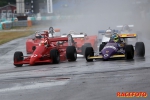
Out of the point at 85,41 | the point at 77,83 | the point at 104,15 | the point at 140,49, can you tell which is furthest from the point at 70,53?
the point at 104,15

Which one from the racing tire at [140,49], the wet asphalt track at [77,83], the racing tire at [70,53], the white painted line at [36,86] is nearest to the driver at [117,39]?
the racing tire at [140,49]

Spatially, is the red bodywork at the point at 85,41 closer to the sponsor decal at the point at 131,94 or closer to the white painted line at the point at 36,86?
the white painted line at the point at 36,86

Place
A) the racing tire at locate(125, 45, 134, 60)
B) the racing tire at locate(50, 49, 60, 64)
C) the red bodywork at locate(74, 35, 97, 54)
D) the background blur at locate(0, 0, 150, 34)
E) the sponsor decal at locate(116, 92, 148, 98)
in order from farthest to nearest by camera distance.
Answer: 1. the background blur at locate(0, 0, 150, 34)
2. the red bodywork at locate(74, 35, 97, 54)
3. the racing tire at locate(50, 49, 60, 64)
4. the racing tire at locate(125, 45, 134, 60)
5. the sponsor decal at locate(116, 92, 148, 98)

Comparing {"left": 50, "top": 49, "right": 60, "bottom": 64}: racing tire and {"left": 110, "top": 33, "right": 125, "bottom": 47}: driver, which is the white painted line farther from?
{"left": 110, "top": 33, "right": 125, "bottom": 47}: driver

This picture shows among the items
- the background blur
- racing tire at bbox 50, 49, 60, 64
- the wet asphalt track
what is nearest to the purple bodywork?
racing tire at bbox 50, 49, 60, 64

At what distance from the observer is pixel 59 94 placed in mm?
10273

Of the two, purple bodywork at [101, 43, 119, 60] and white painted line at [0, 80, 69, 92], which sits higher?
purple bodywork at [101, 43, 119, 60]

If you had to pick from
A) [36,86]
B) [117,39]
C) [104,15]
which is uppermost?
[104,15]

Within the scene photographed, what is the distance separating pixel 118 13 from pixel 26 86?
151 ft

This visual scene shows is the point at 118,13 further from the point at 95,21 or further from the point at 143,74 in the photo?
the point at 143,74

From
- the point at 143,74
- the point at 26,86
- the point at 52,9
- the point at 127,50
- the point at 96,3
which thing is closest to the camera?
the point at 26,86

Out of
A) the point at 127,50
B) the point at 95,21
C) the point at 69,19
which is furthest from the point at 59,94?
the point at 69,19

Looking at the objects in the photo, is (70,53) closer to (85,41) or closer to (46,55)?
(46,55)

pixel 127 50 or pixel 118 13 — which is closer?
pixel 127 50
